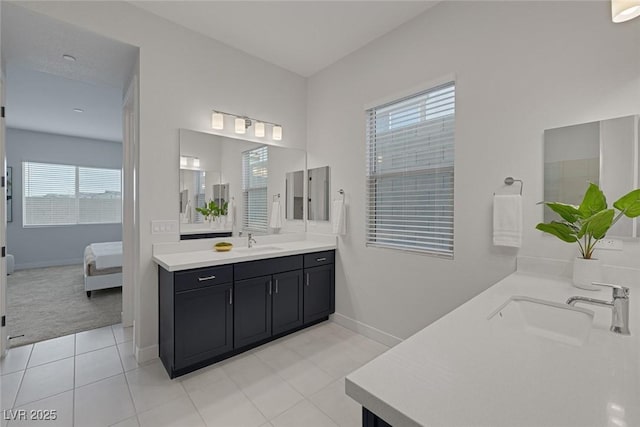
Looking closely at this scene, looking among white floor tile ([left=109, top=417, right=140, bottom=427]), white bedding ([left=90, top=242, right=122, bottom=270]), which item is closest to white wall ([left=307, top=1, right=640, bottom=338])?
white floor tile ([left=109, top=417, right=140, bottom=427])

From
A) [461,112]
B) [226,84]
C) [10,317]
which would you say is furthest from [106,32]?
[10,317]

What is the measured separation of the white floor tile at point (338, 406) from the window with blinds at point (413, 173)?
4.26 feet

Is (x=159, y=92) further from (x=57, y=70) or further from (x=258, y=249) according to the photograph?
(x=258, y=249)

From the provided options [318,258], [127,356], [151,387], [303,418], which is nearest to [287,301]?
[318,258]

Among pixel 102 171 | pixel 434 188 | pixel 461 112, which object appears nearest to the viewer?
pixel 461 112

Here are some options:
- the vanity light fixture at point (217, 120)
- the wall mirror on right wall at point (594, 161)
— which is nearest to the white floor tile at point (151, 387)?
the vanity light fixture at point (217, 120)

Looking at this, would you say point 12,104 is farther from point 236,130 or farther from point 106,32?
point 236,130

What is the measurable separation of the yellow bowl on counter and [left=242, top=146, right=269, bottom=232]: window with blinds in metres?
0.34

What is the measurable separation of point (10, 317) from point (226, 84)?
370 cm

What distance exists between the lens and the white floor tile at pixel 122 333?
2.82 meters

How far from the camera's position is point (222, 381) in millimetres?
2131

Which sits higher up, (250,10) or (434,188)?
(250,10)

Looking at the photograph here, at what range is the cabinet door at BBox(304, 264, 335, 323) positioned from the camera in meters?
2.97

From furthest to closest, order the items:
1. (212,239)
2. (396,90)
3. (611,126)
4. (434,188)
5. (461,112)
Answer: (212,239), (396,90), (434,188), (461,112), (611,126)
